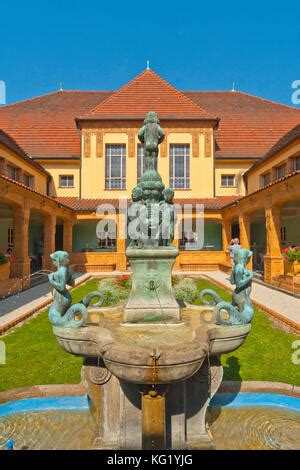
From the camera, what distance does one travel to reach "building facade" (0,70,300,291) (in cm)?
2161

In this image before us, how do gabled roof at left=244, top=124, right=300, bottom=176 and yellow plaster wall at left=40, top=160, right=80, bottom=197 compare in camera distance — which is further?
yellow plaster wall at left=40, top=160, right=80, bottom=197

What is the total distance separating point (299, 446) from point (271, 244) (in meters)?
13.3

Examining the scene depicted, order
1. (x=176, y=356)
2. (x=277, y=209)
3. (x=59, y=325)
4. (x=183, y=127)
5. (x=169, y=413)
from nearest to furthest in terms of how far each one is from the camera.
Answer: (x=176, y=356)
(x=169, y=413)
(x=59, y=325)
(x=277, y=209)
(x=183, y=127)

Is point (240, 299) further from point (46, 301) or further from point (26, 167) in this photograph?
point (26, 167)

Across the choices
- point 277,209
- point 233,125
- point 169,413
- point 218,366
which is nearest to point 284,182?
point 277,209

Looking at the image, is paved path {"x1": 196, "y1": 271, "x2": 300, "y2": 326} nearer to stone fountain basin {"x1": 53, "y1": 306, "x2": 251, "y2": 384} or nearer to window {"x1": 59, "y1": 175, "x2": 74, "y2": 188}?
stone fountain basin {"x1": 53, "y1": 306, "x2": 251, "y2": 384}

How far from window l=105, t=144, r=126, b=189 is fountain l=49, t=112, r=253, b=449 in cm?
2041

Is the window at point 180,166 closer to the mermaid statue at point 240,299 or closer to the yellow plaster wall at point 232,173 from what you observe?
the yellow plaster wall at point 232,173

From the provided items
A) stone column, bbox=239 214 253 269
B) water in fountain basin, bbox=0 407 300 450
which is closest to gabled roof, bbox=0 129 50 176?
stone column, bbox=239 214 253 269

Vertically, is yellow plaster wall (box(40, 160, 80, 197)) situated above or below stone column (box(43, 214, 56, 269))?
above

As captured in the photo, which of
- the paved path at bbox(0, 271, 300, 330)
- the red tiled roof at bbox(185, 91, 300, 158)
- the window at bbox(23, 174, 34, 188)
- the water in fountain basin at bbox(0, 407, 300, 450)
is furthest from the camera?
the red tiled roof at bbox(185, 91, 300, 158)

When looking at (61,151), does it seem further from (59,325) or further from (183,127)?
(59,325)

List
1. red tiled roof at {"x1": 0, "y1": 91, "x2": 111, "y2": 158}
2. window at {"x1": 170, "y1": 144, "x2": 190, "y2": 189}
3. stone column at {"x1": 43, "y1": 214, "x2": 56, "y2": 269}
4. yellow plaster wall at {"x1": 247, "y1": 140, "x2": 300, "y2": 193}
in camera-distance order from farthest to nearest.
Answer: red tiled roof at {"x1": 0, "y1": 91, "x2": 111, "y2": 158} → window at {"x1": 170, "y1": 144, "x2": 190, "y2": 189} → stone column at {"x1": 43, "y1": 214, "x2": 56, "y2": 269} → yellow plaster wall at {"x1": 247, "y1": 140, "x2": 300, "y2": 193}

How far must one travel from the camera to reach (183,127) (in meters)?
25.1
